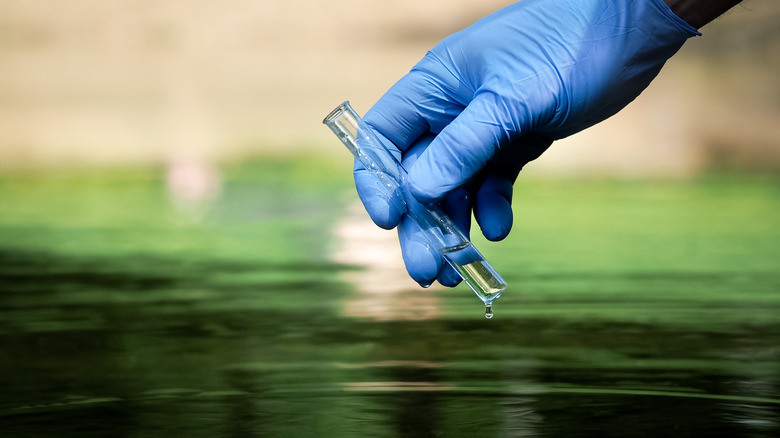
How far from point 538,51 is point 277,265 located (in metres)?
1.44

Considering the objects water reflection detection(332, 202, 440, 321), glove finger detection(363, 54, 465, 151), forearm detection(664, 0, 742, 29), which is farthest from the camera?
water reflection detection(332, 202, 440, 321)

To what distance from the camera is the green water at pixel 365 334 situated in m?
1.12

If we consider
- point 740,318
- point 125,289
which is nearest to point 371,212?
point 740,318

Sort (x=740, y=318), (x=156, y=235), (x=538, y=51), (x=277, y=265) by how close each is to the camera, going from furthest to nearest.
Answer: (x=156, y=235) < (x=277, y=265) < (x=740, y=318) < (x=538, y=51)

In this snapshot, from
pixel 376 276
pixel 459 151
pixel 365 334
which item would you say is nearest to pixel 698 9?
pixel 459 151

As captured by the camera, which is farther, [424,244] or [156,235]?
[156,235]

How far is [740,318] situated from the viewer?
5.72ft

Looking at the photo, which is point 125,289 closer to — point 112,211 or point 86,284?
point 86,284

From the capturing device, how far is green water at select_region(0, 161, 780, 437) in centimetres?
112

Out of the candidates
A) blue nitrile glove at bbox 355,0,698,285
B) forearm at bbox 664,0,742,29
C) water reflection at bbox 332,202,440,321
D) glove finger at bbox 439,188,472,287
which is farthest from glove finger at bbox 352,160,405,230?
water reflection at bbox 332,202,440,321

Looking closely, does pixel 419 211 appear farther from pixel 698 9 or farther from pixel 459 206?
pixel 698 9

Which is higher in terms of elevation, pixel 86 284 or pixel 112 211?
pixel 112 211

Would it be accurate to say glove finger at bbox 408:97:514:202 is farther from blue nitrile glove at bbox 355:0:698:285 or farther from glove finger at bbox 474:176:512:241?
glove finger at bbox 474:176:512:241

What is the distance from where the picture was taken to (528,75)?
104 cm
